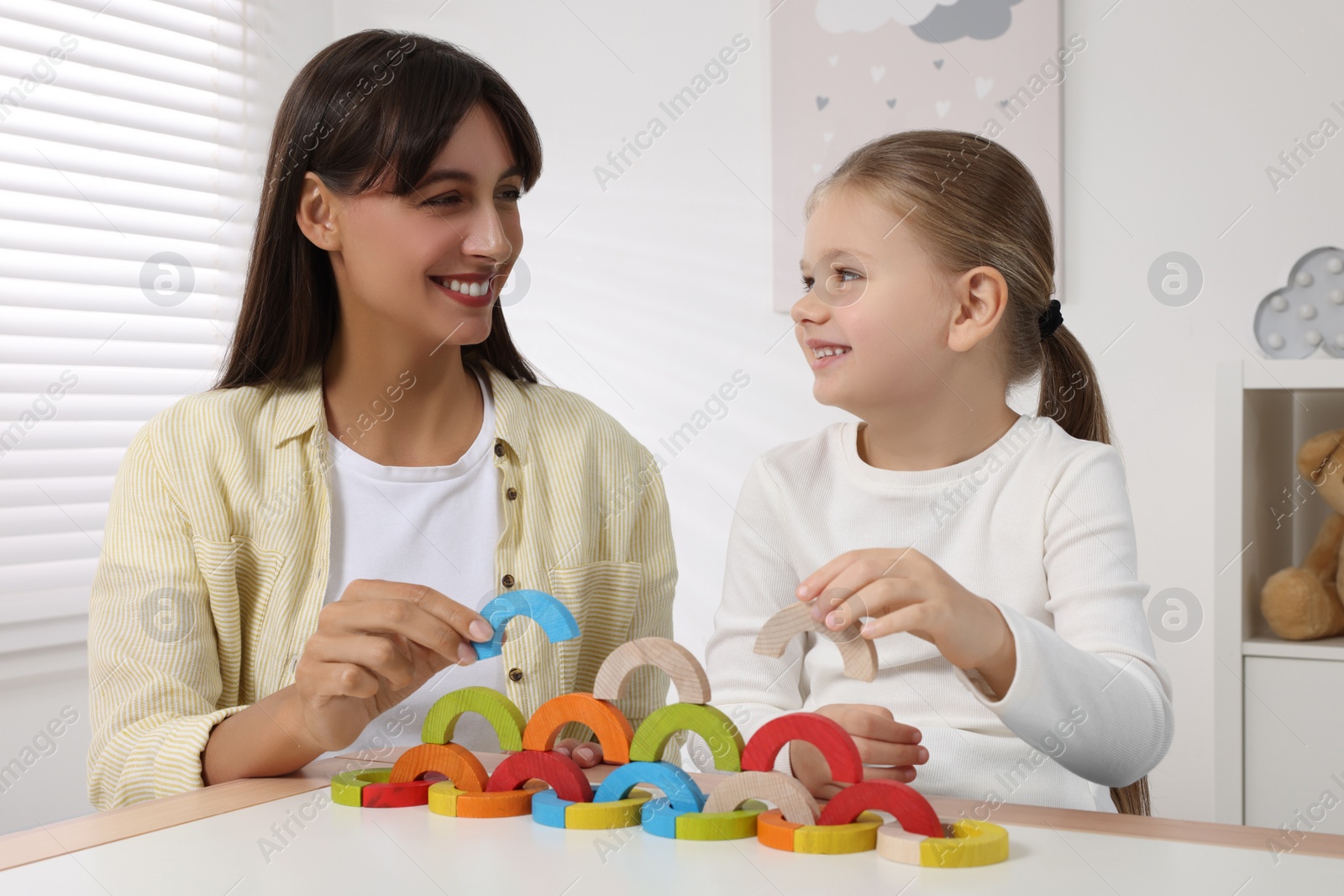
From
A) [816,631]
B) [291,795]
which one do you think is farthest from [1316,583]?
[291,795]

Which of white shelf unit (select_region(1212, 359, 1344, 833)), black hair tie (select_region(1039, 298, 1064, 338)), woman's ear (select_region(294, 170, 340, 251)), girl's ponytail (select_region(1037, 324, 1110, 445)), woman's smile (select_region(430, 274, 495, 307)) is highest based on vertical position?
woman's ear (select_region(294, 170, 340, 251))

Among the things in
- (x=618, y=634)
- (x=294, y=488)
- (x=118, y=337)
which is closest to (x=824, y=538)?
(x=618, y=634)

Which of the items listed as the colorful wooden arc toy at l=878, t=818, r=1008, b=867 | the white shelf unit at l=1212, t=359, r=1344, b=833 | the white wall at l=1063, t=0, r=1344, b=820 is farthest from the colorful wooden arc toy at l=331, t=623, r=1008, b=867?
the white wall at l=1063, t=0, r=1344, b=820

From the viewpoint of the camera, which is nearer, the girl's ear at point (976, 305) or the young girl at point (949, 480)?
the young girl at point (949, 480)

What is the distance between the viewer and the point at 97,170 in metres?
2.29

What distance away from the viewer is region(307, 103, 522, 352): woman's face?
1.22 m

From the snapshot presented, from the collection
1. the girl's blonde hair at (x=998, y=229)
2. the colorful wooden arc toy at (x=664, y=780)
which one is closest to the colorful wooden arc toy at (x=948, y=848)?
the colorful wooden arc toy at (x=664, y=780)

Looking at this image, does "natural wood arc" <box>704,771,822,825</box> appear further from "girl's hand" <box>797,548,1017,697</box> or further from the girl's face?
the girl's face

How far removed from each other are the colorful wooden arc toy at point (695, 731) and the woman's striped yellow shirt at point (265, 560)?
0.70 ft

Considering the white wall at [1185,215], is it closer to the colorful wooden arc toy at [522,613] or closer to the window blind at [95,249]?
the colorful wooden arc toy at [522,613]

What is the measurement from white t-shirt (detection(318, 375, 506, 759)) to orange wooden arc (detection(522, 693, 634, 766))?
0.39 m

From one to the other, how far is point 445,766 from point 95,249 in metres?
1.80

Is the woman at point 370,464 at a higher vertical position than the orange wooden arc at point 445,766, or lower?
higher

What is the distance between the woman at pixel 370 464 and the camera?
3.78 feet
